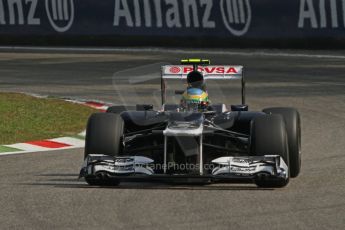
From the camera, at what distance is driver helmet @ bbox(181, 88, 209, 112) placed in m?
12.4

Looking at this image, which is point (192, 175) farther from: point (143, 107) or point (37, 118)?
point (37, 118)

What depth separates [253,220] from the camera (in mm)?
9438

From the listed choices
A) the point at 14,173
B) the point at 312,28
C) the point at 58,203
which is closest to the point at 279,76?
the point at 312,28

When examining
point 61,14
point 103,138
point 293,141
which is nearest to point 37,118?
point 103,138

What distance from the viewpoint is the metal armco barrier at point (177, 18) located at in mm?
31438

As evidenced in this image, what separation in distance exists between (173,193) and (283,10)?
21.7 meters

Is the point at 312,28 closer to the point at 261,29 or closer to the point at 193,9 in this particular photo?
the point at 261,29

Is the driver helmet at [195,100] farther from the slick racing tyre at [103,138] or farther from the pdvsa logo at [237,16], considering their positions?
the pdvsa logo at [237,16]

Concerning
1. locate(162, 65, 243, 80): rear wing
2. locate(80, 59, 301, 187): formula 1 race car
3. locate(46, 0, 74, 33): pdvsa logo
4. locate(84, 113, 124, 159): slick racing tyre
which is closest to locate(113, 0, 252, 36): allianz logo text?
locate(46, 0, 74, 33): pdvsa logo

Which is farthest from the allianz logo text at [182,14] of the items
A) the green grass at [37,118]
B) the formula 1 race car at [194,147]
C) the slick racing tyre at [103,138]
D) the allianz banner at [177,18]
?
the slick racing tyre at [103,138]

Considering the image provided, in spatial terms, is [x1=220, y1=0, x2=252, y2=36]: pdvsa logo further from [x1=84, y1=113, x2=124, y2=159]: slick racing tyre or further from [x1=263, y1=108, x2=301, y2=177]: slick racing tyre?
[x1=84, y1=113, x2=124, y2=159]: slick racing tyre

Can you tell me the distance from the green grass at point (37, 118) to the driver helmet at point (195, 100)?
155 inches

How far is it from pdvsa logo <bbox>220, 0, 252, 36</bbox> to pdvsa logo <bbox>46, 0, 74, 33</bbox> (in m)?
4.95

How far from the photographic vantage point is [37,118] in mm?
18359
